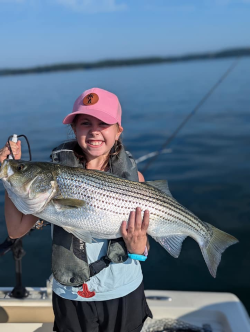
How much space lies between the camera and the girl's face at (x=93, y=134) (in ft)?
9.53

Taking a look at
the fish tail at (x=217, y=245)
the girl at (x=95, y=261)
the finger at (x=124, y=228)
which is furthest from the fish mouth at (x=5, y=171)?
the fish tail at (x=217, y=245)

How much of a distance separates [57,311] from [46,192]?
3.60 feet

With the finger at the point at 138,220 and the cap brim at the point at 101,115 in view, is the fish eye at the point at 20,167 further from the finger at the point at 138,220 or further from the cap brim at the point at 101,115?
the finger at the point at 138,220

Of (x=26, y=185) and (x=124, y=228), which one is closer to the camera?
(x=26, y=185)

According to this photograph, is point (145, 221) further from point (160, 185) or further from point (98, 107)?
point (98, 107)

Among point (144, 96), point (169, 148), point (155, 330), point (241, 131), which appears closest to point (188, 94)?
point (144, 96)

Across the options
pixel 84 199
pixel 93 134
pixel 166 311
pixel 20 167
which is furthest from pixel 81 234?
pixel 166 311

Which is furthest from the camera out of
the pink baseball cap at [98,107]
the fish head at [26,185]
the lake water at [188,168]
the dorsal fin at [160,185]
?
the lake water at [188,168]

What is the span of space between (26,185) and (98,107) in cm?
88

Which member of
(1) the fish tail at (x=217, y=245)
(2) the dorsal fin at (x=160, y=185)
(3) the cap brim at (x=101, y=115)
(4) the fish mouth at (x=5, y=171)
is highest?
(3) the cap brim at (x=101, y=115)

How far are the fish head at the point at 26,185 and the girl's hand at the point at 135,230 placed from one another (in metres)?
0.66

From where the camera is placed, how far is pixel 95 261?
2881 mm

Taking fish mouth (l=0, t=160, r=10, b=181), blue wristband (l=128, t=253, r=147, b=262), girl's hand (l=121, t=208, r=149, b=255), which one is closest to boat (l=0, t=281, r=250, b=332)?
blue wristband (l=128, t=253, r=147, b=262)

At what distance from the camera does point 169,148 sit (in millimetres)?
14414
